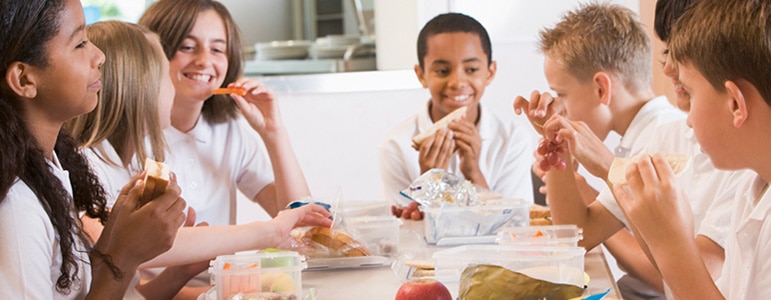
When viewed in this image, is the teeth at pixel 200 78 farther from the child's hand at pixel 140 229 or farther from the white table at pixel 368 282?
the child's hand at pixel 140 229

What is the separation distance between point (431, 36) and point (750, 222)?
66.7 inches

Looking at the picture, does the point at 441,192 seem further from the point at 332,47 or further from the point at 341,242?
the point at 332,47

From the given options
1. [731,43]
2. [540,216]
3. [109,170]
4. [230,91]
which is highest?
[731,43]

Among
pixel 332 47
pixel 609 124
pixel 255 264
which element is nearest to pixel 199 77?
pixel 609 124

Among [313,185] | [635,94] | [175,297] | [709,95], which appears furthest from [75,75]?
[313,185]

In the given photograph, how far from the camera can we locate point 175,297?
1.98 meters

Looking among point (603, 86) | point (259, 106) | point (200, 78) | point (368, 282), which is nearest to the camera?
point (368, 282)

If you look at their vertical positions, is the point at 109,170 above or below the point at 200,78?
below

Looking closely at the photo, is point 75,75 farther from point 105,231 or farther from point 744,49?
point 744,49

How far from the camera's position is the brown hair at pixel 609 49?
7.97 feet

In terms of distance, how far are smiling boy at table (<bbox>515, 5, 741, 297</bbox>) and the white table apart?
201 millimetres

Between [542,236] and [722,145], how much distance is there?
0.41 metres

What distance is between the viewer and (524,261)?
4.60ft

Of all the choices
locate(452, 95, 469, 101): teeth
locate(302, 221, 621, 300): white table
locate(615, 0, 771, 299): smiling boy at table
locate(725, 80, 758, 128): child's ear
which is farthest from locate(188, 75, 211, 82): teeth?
locate(725, 80, 758, 128): child's ear
